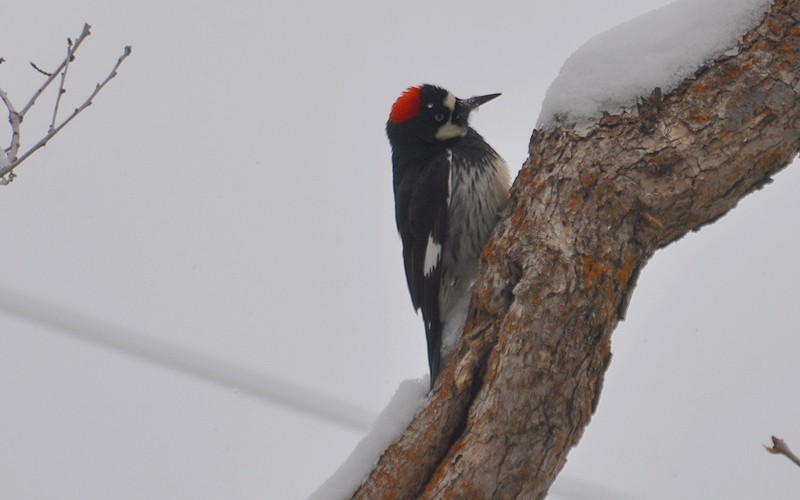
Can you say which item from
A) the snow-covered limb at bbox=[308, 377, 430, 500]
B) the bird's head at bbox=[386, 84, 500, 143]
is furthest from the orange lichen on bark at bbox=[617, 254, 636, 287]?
the bird's head at bbox=[386, 84, 500, 143]

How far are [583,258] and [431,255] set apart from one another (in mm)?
1094

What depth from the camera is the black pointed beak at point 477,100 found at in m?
3.71

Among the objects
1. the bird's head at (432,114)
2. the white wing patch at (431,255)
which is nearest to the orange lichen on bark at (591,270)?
the white wing patch at (431,255)

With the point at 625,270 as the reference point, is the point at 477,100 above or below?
above

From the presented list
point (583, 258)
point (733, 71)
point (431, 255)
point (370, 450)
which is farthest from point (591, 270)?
point (431, 255)

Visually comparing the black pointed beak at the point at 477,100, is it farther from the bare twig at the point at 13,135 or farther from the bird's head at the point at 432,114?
the bare twig at the point at 13,135

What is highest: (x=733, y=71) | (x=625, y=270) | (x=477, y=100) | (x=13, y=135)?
(x=477, y=100)

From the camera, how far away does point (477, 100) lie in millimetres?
3746

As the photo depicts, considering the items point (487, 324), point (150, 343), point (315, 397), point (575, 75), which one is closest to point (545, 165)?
point (575, 75)

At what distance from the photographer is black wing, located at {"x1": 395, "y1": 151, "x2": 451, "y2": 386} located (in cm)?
328

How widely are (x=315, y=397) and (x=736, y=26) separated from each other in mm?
3359

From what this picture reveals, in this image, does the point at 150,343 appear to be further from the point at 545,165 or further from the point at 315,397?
the point at 545,165

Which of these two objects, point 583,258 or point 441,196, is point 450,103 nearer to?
point 441,196

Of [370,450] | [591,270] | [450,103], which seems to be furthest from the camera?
[450,103]
